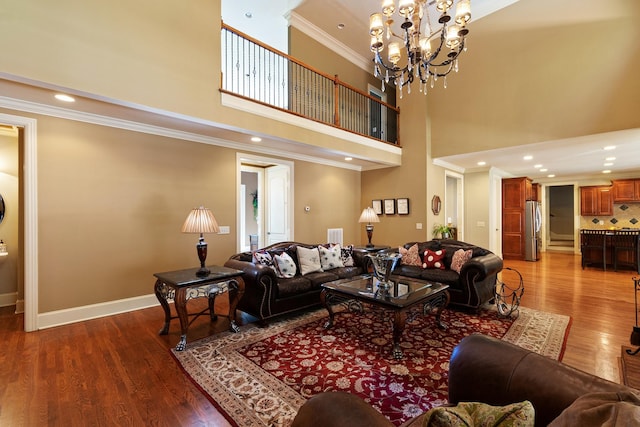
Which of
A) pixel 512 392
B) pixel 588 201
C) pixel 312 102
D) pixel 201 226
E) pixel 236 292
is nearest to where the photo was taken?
pixel 512 392

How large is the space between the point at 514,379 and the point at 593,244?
8.18 meters

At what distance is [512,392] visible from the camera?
3.84 ft

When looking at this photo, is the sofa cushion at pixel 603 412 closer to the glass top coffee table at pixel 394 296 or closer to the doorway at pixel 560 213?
the glass top coffee table at pixel 394 296

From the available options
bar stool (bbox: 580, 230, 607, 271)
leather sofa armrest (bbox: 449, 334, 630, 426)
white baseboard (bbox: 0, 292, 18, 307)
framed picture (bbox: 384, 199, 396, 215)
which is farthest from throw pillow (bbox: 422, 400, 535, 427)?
bar stool (bbox: 580, 230, 607, 271)

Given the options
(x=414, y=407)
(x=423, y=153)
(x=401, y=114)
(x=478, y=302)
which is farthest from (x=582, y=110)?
(x=414, y=407)

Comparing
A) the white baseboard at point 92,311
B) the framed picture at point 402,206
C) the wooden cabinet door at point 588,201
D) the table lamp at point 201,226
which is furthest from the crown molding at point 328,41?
the wooden cabinet door at point 588,201

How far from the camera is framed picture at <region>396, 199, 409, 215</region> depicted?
6504 mm

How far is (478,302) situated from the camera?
3.74m

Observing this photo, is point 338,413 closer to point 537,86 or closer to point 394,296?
point 394,296

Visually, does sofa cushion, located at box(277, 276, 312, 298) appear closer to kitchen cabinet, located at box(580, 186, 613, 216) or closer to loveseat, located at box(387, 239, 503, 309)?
loveseat, located at box(387, 239, 503, 309)

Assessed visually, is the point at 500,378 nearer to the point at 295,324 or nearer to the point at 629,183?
the point at 295,324

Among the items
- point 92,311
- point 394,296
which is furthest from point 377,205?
point 92,311

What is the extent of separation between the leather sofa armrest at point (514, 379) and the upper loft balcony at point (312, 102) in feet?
12.4

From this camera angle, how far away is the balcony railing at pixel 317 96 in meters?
5.28
